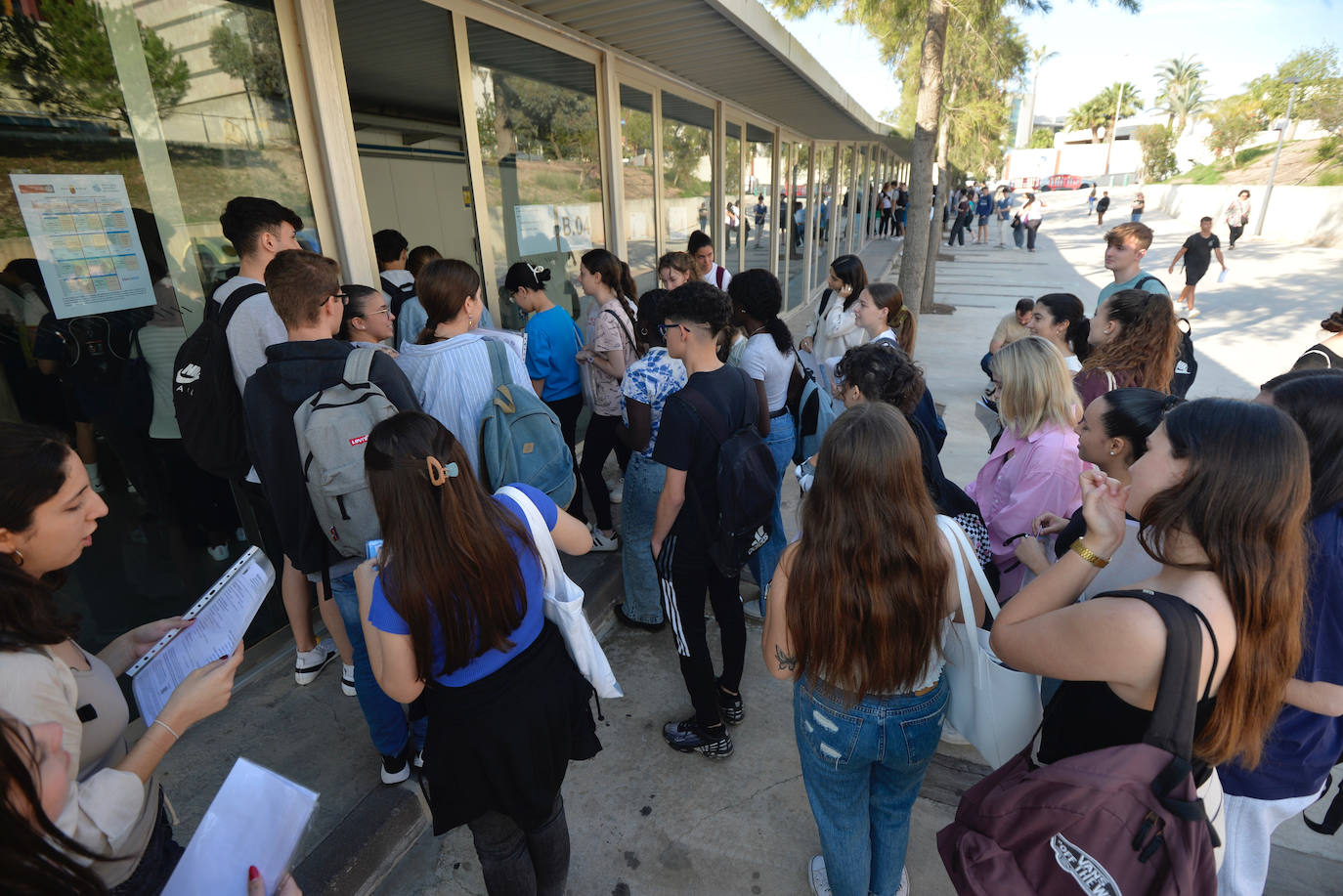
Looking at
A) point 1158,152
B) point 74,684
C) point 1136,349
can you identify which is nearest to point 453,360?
point 74,684

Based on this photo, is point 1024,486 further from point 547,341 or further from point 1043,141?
point 1043,141

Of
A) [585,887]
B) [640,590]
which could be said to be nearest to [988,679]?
[585,887]

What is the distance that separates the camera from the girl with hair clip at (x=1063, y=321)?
3791mm

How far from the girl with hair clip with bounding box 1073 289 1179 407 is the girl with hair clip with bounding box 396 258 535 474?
2.52 metres

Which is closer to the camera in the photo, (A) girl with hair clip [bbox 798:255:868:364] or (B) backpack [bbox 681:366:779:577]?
(B) backpack [bbox 681:366:779:577]

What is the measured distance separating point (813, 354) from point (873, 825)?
132 inches

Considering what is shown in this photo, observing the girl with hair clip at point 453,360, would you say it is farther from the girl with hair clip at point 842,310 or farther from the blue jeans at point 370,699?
the girl with hair clip at point 842,310

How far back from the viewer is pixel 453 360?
239 centimetres

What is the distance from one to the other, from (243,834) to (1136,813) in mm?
1583

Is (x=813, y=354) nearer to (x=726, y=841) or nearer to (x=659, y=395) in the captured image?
(x=659, y=395)

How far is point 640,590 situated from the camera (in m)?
3.45

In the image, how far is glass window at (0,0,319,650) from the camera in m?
2.29

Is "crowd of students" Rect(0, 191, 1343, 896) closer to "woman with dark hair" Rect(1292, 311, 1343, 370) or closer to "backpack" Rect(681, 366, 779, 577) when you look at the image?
"backpack" Rect(681, 366, 779, 577)

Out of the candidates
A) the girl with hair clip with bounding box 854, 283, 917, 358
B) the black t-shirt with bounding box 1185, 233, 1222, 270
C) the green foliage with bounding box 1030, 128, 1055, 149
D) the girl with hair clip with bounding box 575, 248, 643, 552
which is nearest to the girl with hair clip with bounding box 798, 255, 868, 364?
the girl with hair clip with bounding box 854, 283, 917, 358
